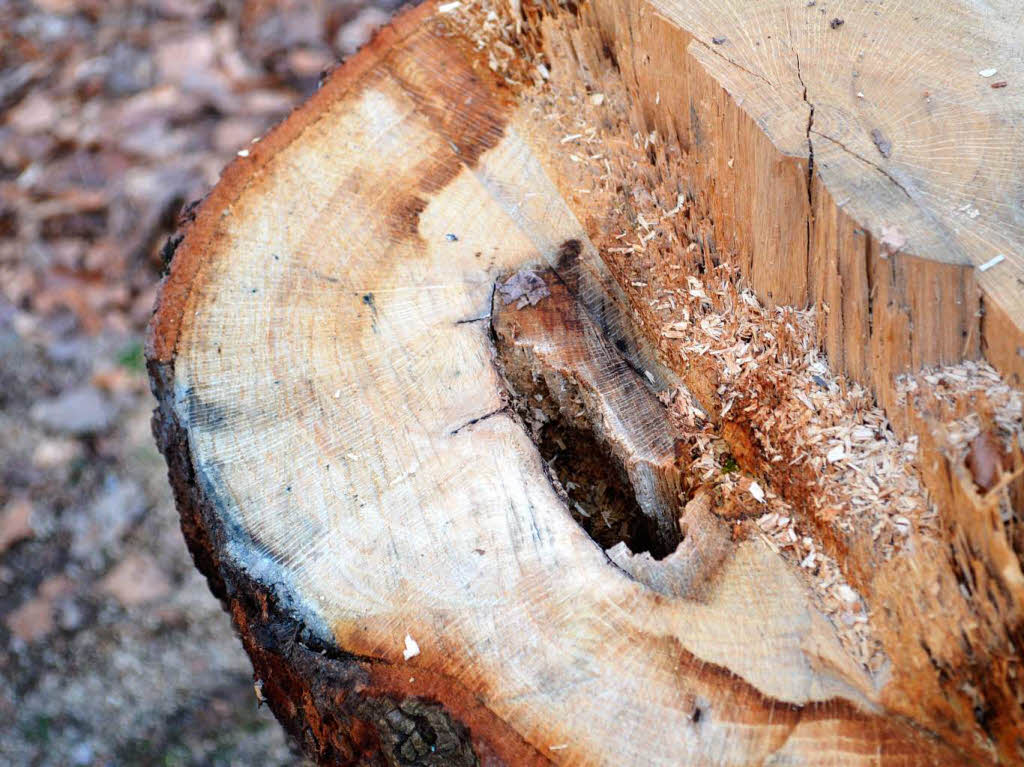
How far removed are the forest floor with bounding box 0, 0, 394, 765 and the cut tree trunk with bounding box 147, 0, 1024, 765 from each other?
0.68 metres

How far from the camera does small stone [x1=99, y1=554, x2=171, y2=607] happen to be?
1983 millimetres

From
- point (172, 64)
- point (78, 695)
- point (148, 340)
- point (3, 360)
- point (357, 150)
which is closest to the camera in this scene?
point (148, 340)

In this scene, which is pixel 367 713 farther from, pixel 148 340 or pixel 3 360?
pixel 3 360

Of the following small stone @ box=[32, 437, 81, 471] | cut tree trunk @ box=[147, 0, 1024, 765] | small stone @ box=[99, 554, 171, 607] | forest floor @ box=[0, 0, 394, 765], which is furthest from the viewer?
small stone @ box=[32, 437, 81, 471]

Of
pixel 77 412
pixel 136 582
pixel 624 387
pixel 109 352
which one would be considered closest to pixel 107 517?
pixel 136 582

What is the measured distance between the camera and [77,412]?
219 centimetres

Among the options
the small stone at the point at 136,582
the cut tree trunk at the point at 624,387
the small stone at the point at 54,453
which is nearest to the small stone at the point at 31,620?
the small stone at the point at 136,582

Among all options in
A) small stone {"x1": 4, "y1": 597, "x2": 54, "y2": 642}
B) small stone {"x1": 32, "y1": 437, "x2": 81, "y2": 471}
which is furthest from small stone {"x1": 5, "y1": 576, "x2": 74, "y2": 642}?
small stone {"x1": 32, "y1": 437, "x2": 81, "y2": 471}

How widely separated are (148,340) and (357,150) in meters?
0.47

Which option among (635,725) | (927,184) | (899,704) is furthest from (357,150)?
(899,704)

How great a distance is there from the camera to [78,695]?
1.89 m

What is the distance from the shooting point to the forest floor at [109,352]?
188 cm

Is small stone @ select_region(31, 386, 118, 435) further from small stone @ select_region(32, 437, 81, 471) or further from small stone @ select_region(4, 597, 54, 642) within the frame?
small stone @ select_region(4, 597, 54, 642)

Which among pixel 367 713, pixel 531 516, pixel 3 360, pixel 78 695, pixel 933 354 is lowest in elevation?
pixel 78 695
